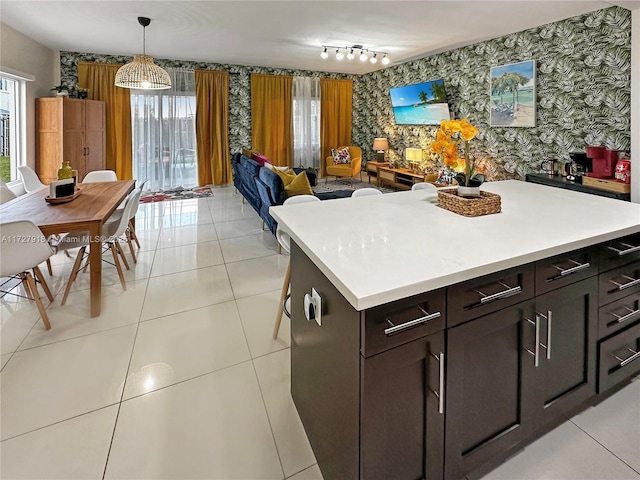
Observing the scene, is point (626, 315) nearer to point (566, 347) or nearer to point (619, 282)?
point (619, 282)

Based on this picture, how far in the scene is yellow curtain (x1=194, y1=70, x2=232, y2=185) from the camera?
24.5 feet

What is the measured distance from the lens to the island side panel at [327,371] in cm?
106

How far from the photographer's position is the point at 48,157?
222 inches

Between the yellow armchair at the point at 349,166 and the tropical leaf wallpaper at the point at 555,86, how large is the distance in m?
2.01

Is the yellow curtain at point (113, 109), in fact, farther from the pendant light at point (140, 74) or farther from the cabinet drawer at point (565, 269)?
the cabinet drawer at point (565, 269)

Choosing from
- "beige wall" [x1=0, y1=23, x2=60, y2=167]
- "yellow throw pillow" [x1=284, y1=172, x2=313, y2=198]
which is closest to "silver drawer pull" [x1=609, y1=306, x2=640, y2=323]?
"yellow throw pillow" [x1=284, y1=172, x2=313, y2=198]

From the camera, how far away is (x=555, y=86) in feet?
15.1

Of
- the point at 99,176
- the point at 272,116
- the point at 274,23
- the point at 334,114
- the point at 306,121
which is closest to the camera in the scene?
the point at 99,176

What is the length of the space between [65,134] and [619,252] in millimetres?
6971

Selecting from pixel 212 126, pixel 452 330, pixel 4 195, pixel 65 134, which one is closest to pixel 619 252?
pixel 452 330

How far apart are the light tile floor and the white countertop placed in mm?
868

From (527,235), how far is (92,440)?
6.54 ft

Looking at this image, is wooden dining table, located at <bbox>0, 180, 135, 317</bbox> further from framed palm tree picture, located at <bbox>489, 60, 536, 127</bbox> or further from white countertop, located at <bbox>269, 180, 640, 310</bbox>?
framed palm tree picture, located at <bbox>489, 60, 536, 127</bbox>

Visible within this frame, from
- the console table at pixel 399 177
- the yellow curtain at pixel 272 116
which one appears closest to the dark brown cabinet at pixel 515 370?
the console table at pixel 399 177
